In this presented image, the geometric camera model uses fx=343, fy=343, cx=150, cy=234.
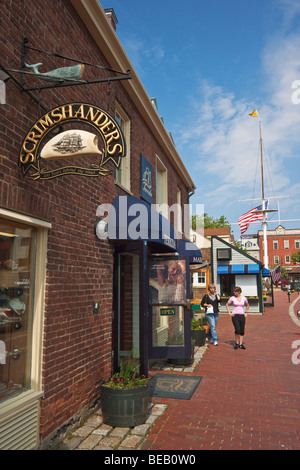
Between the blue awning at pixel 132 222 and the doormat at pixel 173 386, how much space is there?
2605mm

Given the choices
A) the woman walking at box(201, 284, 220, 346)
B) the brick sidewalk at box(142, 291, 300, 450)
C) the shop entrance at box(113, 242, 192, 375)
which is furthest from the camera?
the woman walking at box(201, 284, 220, 346)

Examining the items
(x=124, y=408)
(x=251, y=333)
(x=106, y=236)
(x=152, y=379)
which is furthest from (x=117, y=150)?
(x=251, y=333)

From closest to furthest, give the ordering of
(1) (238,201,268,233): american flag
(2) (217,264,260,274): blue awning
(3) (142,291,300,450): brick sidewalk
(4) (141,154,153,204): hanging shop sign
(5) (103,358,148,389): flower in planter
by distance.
Answer: (3) (142,291,300,450): brick sidewalk, (5) (103,358,148,389): flower in planter, (4) (141,154,153,204): hanging shop sign, (2) (217,264,260,274): blue awning, (1) (238,201,268,233): american flag

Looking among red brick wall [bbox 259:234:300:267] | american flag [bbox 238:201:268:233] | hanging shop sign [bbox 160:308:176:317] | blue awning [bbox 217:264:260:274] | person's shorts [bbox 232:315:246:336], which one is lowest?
person's shorts [bbox 232:315:246:336]

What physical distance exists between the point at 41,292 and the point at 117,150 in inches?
73.9

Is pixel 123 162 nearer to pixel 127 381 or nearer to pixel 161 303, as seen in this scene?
pixel 161 303

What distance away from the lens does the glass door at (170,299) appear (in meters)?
7.27

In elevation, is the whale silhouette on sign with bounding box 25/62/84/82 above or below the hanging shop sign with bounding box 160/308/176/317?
above

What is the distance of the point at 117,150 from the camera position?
363 centimetres

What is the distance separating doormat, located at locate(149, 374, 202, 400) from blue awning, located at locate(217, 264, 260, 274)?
13.1 metres

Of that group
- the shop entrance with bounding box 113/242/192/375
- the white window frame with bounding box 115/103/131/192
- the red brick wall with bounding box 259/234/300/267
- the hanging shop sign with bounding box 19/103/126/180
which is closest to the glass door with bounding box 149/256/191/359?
the shop entrance with bounding box 113/242/192/375

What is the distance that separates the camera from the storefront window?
370 centimetres

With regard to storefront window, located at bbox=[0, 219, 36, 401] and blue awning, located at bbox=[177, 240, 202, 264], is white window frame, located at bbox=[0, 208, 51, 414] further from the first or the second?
blue awning, located at bbox=[177, 240, 202, 264]

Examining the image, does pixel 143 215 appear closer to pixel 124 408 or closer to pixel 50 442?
pixel 124 408
